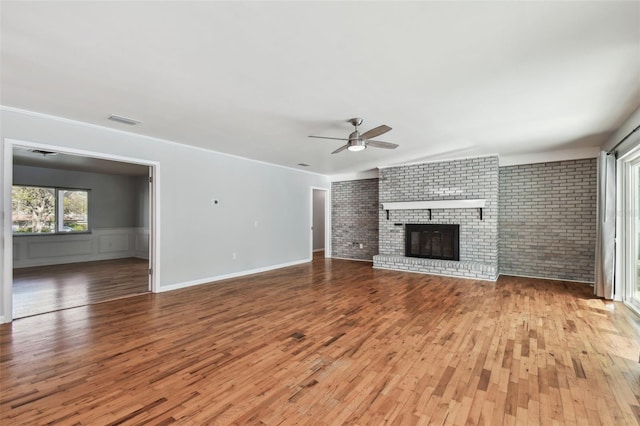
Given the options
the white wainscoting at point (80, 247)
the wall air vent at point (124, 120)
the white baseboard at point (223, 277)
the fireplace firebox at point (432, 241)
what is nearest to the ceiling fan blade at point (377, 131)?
the wall air vent at point (124, 120)

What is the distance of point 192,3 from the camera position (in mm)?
1660

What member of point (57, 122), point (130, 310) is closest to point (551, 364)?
point (130, 310)

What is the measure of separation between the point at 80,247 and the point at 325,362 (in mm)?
8638

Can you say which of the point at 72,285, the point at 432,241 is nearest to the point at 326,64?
the point at 432,241

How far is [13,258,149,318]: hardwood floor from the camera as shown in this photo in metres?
4.16

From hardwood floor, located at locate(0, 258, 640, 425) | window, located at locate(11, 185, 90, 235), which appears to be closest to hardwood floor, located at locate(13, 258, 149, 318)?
hardwood floor, located at locate(0, 258, 640, 425)

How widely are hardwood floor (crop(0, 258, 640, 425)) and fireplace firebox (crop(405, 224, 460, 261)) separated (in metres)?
1.86

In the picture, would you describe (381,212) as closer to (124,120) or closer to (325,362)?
(325,362)

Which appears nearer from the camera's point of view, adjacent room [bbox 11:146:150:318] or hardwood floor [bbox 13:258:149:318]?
hardwood floor [bbox 13:258:149:318]

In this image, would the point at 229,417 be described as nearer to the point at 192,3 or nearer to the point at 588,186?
the point at 192,3

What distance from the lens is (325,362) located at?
2.47 m

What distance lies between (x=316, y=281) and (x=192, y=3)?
468cm

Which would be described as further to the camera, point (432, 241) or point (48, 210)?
point (48, 210)

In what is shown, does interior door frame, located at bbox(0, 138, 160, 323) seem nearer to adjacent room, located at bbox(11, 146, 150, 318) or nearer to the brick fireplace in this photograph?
adjacent room, located at bbox(11, 146, 150, 318)
